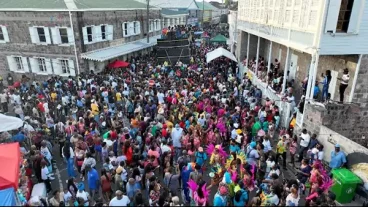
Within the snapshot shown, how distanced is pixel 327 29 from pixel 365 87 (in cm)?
321

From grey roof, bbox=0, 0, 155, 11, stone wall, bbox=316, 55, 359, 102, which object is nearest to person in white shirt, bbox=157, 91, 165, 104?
stone wall, bbox=316, 55, 359, 102

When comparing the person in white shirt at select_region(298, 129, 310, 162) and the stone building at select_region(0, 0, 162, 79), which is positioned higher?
the stone building at select_region(0, 0, 162, 79)

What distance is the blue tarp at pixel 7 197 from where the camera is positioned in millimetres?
6870

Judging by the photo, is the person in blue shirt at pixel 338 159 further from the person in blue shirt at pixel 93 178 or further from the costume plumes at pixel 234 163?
the person in blue shirt at pixel 93 178

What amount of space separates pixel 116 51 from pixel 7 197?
18.7 meters

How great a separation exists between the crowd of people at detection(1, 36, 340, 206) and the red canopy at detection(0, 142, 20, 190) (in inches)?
21.1

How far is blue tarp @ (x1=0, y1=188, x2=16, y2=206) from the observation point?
687 cm

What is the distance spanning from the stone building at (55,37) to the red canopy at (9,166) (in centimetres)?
1352

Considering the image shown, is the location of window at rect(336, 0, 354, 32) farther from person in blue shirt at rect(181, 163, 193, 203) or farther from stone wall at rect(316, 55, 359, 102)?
person in blue shirt at rect(181, 163, 193, 203)

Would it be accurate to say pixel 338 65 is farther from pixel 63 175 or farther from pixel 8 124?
pixel 8 124

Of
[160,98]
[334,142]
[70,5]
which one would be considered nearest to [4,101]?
[70,5]

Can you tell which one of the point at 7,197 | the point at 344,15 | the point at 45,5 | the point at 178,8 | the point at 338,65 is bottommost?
the point at 7,197

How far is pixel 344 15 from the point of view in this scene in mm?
11266

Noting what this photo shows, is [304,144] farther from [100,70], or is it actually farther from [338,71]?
[100,70]
